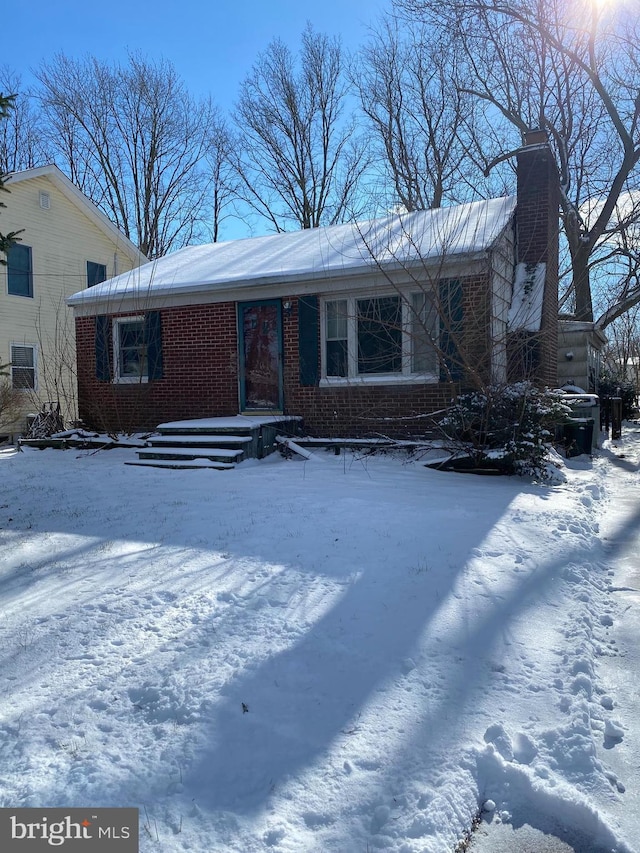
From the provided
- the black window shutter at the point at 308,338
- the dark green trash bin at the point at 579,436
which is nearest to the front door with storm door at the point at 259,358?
the black window shutter at the point at 308,338

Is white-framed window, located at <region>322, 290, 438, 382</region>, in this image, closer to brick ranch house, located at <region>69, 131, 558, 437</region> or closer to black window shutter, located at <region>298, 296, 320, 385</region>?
brick ranch house, located at <region>69, 131, 558, 437</region>

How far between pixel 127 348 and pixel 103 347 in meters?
0.56

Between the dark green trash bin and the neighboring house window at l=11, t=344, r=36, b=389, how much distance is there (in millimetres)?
14331

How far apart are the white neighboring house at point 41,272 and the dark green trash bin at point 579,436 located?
1210 centimetres

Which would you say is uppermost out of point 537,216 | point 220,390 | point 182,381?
point 537,216

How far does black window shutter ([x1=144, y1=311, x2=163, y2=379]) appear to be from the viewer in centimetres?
1172

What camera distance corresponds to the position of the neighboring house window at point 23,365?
1712 centimetres

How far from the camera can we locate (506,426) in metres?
7.70

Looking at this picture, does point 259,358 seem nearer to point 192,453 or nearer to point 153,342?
point 153,342

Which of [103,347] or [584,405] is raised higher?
[103,347]

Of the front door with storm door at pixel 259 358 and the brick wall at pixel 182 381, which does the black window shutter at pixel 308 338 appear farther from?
the brick wall at pixel 182 381

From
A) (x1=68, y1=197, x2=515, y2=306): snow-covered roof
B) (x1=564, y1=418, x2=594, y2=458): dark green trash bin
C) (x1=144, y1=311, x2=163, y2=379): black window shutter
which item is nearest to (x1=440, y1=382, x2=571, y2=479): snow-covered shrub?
(x1=564, y1=418, x2=594, y2=458): dark green trash bin

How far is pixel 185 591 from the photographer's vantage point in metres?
3.72

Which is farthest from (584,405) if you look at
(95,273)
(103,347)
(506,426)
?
(95,273)
